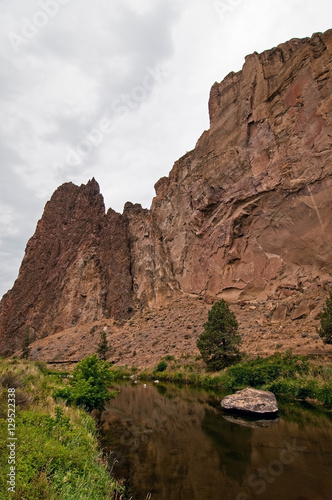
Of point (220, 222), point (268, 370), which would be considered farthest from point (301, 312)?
point (220, 222)

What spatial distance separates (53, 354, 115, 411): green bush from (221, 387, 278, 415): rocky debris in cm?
730

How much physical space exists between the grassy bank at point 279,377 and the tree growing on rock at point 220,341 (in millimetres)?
1396

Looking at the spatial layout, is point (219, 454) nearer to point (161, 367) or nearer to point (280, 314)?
point (161, 367)

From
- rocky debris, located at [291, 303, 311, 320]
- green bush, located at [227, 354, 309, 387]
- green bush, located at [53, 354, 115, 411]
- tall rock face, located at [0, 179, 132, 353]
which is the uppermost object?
tall rock face, located at [0, 179, 132, 353]

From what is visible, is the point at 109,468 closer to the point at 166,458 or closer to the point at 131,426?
the point at 166,458

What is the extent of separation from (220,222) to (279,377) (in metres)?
34.9

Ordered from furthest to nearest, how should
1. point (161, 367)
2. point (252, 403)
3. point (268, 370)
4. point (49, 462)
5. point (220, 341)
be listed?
point (161, 367) < point (220, 341) < point (268, 370) < point (252, 403) < point (49, 462)

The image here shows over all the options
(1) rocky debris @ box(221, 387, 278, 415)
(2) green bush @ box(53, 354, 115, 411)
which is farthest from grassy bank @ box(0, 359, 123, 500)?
(1) rocky debris @ box(221, 387, 278, 415)

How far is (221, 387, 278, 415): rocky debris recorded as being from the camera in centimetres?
1588

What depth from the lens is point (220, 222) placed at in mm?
52812

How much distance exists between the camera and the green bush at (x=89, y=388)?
13.9m

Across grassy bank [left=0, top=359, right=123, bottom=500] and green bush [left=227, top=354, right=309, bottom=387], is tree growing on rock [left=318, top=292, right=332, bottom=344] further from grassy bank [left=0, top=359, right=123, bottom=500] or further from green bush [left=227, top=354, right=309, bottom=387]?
grassy bank [left=0, top=359, right=123, bottom=500]

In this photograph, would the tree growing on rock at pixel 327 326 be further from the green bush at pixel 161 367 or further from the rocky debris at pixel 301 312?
the green bush at pixel 161 367

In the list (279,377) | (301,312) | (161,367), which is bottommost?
(279,377)
